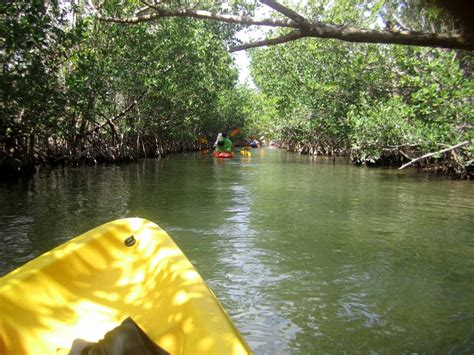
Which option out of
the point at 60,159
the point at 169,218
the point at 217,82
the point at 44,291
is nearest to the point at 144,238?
the point at 44,291

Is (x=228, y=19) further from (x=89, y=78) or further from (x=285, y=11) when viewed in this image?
(x=89, y=78)

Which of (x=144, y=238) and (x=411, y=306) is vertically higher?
(x=144, y=238)

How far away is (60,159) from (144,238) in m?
13.7

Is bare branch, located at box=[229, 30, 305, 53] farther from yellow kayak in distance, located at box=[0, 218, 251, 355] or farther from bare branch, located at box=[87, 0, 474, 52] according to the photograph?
yellow kayak in distance, located at box=[0, 218, 251, 355]

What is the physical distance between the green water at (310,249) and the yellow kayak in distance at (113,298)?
83 centimetres

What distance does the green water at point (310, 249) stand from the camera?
328 cm

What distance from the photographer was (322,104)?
21734mm

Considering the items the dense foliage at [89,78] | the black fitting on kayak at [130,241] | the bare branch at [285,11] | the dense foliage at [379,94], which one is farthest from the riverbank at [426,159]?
the bare branch at [285,11]

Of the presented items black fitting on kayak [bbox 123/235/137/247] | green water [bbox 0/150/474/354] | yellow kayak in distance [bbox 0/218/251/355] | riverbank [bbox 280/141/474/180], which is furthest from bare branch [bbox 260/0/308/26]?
riverbank [bbox 280/141/474/180]

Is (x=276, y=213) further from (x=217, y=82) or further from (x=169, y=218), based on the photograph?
(x=217, y=82)

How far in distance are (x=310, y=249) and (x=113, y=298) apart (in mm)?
2941

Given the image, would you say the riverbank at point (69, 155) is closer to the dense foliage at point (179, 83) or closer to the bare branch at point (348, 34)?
the dense foliage at point (179, 83)

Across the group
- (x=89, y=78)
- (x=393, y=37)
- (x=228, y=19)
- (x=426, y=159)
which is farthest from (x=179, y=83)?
(x=393, y=37)

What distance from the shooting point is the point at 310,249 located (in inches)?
210
